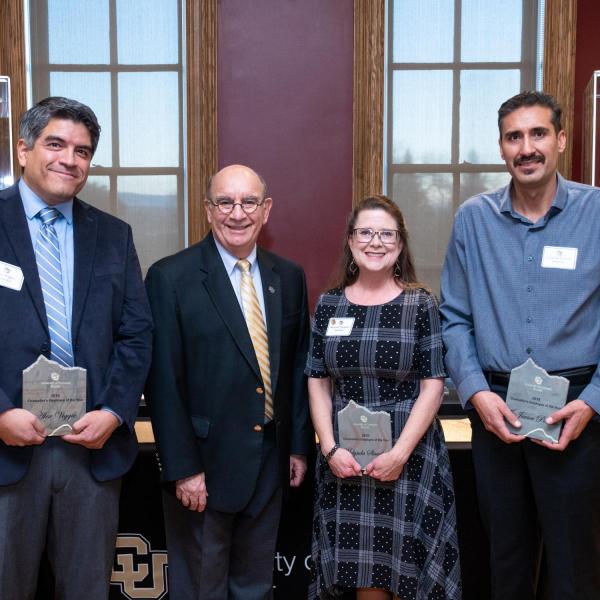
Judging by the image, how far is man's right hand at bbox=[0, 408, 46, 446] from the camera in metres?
1.55

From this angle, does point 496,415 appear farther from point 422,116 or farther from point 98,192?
point 98,192

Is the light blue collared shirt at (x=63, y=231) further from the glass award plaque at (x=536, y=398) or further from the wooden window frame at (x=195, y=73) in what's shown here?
the wooden window frame at (x=195, y=73)

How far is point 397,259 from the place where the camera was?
1.90 metres

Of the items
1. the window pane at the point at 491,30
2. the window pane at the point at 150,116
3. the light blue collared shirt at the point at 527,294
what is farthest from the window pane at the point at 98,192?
the light blue collared shirt at the point at 527,294

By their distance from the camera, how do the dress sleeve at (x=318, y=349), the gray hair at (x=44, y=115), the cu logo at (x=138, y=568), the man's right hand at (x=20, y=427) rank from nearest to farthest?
the man's right hand at (x=20, y=427) → the gray hair at (x=44, y=115) → the dress sleeve at (x=318, y=349) → the cu logo at (x=138, y=568)

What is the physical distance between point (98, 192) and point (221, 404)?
112 inches

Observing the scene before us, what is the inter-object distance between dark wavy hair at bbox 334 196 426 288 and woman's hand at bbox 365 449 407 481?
45 centimetres

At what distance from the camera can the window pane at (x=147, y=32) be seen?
13.6 ft

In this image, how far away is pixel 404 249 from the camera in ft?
6.22

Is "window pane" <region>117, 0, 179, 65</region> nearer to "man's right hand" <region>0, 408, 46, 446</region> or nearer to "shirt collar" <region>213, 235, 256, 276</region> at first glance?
"shirt collar" <region>213, 235, 256, 276</region>

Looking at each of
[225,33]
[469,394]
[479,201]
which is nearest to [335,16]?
[225,33]

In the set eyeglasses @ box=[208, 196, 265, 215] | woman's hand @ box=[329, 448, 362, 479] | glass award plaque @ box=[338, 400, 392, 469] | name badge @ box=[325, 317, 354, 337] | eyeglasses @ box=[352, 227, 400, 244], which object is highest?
eyeglasses @ box=[208, 196, 265, 215]

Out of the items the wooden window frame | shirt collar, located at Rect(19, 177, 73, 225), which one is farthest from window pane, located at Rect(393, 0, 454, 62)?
shirt collar, located at Rect(19, 177, 73, 225)

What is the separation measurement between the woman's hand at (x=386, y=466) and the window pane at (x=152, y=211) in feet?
9.24
